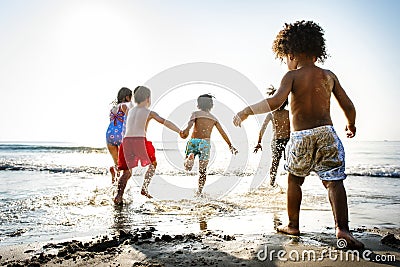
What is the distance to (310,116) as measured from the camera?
321 centimetres

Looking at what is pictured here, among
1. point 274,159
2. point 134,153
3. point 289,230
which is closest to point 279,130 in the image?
point 274,159

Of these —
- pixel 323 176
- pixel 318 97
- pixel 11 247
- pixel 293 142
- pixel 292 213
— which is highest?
pixel 318 97

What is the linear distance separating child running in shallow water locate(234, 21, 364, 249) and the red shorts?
281 centimetres

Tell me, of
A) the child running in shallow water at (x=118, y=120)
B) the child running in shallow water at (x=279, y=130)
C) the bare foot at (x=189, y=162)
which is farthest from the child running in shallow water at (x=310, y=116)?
the child running in shallow water at (x=279, y=130)

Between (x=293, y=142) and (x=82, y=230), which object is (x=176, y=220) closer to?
(x=82, y=230)

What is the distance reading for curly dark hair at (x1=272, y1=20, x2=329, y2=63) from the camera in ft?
11.2

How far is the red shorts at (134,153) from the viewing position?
557cm

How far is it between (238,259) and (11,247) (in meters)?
1.77

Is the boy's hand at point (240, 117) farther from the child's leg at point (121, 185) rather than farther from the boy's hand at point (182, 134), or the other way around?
the boy's hand at point (182, 134)

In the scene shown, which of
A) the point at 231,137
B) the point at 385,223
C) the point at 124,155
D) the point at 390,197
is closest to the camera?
the point at 385,223

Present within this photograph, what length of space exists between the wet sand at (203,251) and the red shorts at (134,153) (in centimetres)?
246

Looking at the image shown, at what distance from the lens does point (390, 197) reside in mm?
6258

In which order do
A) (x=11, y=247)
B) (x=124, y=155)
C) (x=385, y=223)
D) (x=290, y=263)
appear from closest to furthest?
(x=290, y=263) → (x=11, y=247) → (x=385, y=223) → (x=124, y=155)

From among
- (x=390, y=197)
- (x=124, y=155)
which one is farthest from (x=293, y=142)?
(x=390, y=197)
